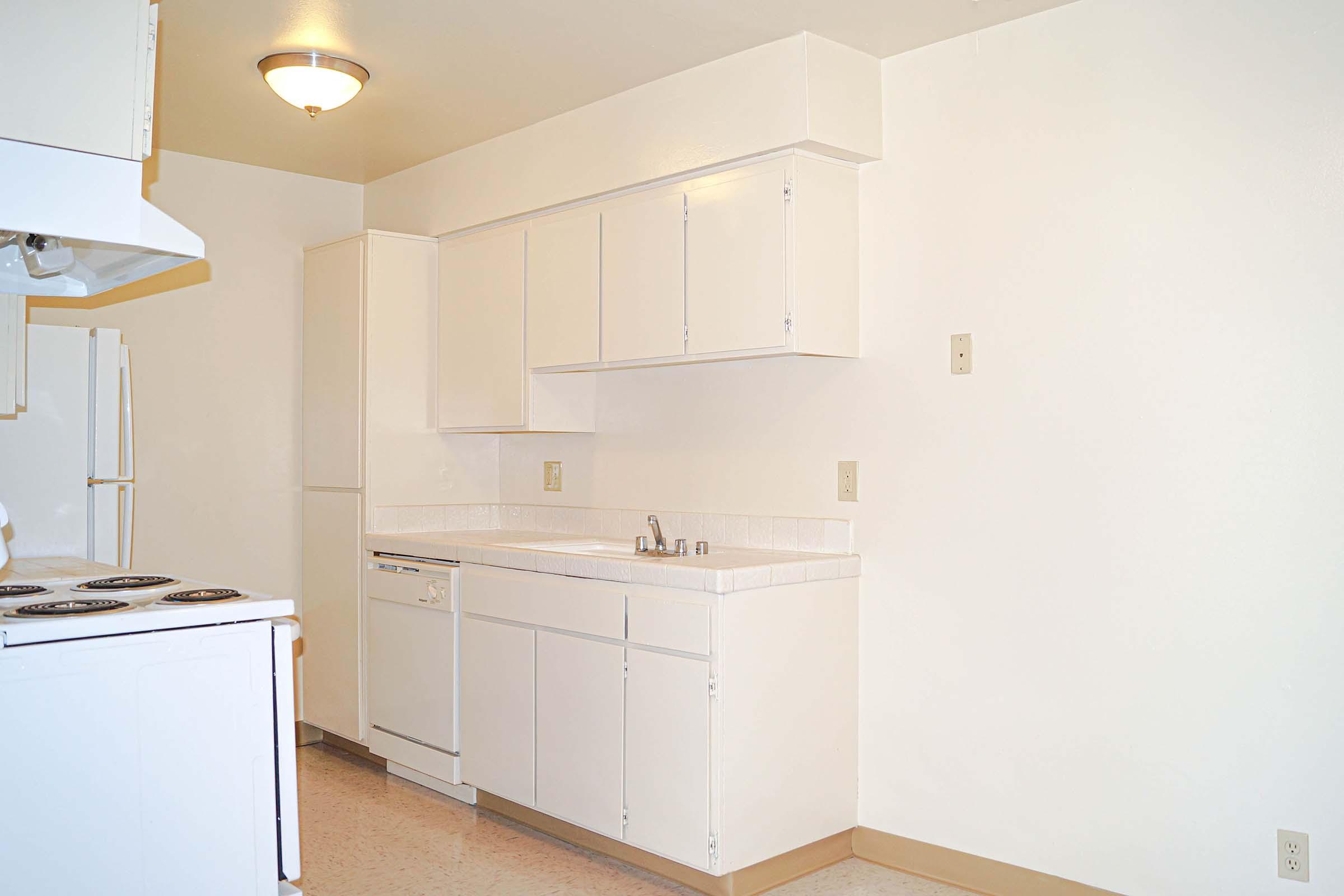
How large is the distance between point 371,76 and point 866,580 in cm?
236

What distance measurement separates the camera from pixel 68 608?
213 centimetres

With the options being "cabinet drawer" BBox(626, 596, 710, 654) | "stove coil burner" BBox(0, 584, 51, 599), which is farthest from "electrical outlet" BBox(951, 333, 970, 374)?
"stove coil burner" BBox(0, 584, 51, 599)

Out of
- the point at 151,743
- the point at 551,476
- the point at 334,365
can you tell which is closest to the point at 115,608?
the point at 151,743

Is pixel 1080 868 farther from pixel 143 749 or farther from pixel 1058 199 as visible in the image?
pixel 143 749

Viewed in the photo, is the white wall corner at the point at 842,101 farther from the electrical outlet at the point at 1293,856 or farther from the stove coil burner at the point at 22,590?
the stove coil burner at the point at 22,590

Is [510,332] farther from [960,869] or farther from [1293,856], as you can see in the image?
[1293,856]

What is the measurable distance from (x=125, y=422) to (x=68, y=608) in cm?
178

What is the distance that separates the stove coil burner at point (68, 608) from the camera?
2.06 metres

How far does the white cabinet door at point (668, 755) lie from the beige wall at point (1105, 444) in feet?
2.18

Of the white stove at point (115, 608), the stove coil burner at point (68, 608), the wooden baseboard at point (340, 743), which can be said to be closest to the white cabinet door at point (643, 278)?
the white stove at point (115, 608)

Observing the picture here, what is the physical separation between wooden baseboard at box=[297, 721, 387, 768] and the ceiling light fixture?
8.49 feet

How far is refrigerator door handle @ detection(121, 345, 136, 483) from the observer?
3672mm

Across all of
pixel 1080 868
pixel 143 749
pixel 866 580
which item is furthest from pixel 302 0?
pixel 1080 868

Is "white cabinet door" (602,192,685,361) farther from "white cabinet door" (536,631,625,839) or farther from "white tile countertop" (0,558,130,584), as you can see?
"white tile countertop" (0,558,130,584)
